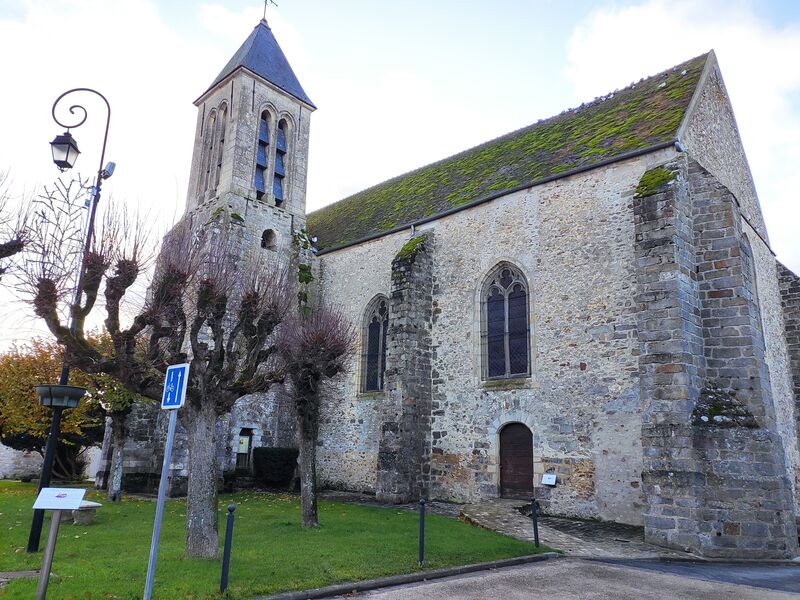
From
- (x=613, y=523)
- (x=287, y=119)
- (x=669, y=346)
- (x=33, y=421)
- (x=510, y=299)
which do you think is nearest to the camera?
(x=669, y=346)

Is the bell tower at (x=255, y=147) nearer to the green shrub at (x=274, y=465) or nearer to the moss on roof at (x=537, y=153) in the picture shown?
the moss on roof at (x=537, y=153)

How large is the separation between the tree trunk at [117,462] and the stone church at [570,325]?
1037 mm

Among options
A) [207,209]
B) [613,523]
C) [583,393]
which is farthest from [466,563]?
[207,209]

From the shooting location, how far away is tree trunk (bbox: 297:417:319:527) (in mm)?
10234

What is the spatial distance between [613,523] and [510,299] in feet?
18.2

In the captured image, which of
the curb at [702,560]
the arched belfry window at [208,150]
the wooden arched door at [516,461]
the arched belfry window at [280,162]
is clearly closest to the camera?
the curb at [702,560]

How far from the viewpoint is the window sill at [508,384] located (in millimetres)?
13031

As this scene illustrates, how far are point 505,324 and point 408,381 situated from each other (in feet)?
9.36

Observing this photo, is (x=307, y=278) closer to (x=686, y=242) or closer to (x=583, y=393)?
(x=583, y=393)

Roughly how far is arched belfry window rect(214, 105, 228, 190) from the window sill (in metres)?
12.1

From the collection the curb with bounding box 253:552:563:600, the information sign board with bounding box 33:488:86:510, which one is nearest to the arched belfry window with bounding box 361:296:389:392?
the curb with bounding box 253:552:563:600

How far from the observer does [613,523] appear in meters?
11.0

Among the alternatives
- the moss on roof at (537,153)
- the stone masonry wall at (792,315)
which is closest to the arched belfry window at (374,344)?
the moss on roof at (537,153)

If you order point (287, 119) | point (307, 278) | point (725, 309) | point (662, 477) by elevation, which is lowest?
point (662, 477)
